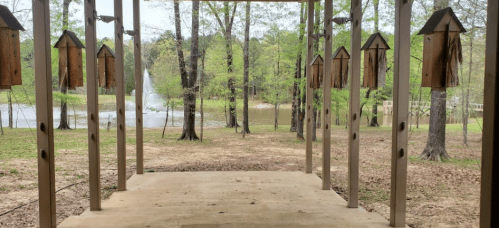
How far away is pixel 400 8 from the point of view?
2.89 metres

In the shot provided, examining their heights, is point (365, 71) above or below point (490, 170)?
above

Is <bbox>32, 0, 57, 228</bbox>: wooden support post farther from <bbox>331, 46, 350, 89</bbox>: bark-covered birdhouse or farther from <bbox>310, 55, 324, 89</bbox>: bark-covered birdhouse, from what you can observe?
<bbox>310, 55, 324, 89</bbox>: bark-covered birdhouse

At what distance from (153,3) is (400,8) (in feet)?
38.4

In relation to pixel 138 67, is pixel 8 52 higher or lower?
lower

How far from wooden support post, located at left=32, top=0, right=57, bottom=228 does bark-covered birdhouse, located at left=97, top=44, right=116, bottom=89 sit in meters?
1.34

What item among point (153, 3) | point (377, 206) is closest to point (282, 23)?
point (153, 3)

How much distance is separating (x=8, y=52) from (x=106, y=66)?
75.2 inches

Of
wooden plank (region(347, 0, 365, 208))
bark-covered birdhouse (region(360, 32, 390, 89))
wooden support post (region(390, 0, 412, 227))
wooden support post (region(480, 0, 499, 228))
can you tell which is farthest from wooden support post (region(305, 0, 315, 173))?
wooden support post (region(480, 0, 499, 228))

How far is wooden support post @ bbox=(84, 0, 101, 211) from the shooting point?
11.3ft

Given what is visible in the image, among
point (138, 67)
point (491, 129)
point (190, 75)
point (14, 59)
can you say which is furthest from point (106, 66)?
point (190, 75)

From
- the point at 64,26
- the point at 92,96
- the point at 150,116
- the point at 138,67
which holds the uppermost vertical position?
the point at 64,26

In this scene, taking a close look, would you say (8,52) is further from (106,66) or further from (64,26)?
(64,26)

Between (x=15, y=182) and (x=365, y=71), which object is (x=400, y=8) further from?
(x=15, y=182)

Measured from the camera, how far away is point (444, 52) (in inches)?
94.7
